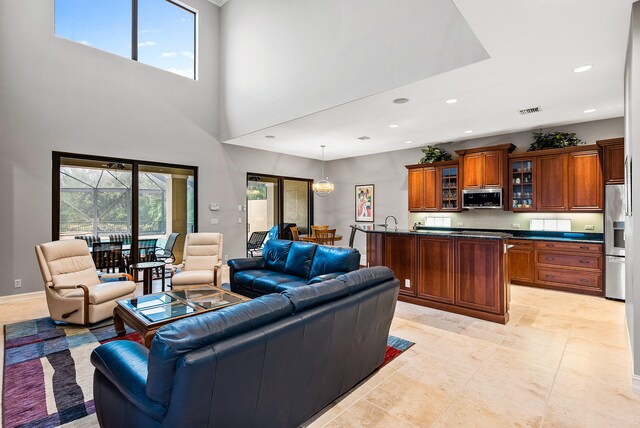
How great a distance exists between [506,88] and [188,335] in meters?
4.48

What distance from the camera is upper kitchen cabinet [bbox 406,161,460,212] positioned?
666 centimetres

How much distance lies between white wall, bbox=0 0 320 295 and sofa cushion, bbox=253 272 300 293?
3.18 metres

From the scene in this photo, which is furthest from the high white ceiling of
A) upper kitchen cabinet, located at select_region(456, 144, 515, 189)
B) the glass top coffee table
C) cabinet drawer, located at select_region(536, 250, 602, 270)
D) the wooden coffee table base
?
the wooden coffee table base

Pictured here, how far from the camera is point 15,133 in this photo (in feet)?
15.5

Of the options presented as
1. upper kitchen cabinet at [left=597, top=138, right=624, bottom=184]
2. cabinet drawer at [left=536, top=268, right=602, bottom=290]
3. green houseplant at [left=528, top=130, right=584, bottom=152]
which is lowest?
cabinet drawer at [left=536, top=268, right=602, bottom=290]

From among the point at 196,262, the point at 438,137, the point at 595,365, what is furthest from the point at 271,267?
the point at 438,137

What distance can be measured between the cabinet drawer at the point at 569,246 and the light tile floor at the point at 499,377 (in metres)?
1.24

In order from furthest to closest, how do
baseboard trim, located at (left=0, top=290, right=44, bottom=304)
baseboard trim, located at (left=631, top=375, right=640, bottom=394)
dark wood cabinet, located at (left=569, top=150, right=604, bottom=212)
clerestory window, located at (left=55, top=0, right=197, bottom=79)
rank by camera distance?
clerestory window, located at (left=55, top=0, right=197, bottom=79) < dark wood cabinet, located at (left=569, top=150, right=604, bottom=212) < baseboard trim, located at (left=0, top=290, right=44, bottom=304) < baseboard trim, located at (left=631, top=375, right=640, bottom=394)

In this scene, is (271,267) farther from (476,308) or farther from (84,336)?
(476,308)

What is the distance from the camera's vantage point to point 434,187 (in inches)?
272

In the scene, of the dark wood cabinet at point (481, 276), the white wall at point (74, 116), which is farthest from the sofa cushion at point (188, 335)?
the white wall at point (74, 116)

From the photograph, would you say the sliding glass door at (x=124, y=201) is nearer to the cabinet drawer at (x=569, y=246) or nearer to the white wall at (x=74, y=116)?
the white wall at (x=74, y=116)

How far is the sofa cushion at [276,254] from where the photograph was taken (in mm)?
4656

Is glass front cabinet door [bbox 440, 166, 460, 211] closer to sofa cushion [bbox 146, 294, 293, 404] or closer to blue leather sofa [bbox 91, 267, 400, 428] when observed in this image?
blue leather sofa [bbox 91, 267, 400, 428]
